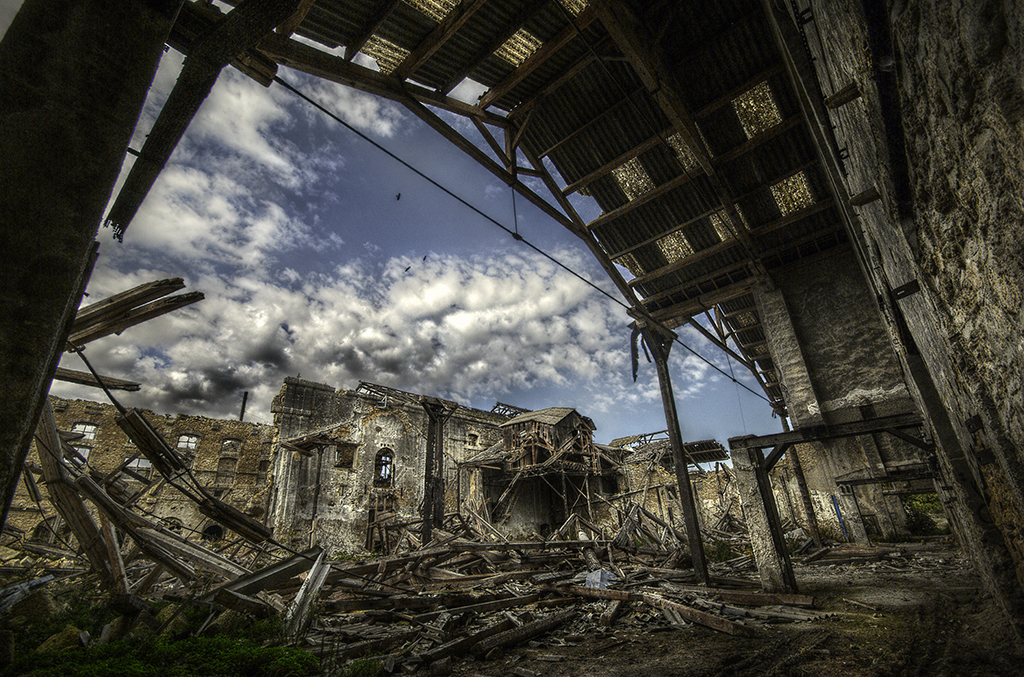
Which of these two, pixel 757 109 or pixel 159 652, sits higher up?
pixel 757 109

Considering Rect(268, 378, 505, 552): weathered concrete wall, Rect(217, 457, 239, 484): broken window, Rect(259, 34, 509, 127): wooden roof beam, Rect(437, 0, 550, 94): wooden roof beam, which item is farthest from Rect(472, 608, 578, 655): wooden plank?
Rect(217, 457, 239, 484): broken window

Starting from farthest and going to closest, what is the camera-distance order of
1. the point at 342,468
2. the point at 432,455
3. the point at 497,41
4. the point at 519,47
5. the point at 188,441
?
1. the point at 188,441
2. the point at 342,468
3. the point at 432,455
4. the point at 519,47
5. the point at 497,41

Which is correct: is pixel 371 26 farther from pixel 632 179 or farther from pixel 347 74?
pixel 632 179

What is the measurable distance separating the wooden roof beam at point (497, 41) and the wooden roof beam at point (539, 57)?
505mm

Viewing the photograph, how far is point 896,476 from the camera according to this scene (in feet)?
31.3

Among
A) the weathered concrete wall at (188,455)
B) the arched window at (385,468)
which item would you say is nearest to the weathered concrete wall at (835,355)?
the arched window at (385,468)

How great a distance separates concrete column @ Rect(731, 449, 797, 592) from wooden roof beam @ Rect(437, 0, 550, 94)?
7952 mm

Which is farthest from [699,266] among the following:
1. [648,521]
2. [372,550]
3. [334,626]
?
[372,550]

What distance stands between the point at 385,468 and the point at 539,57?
19.0 metres

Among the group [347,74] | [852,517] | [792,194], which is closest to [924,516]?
[852,517]

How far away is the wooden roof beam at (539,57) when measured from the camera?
573 cm

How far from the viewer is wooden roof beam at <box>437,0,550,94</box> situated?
5.57m

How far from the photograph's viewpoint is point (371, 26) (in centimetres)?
520

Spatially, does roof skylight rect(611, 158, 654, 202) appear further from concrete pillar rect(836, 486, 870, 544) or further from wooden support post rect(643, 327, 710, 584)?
concrete pillar rect(836, 486, 870, 544)
